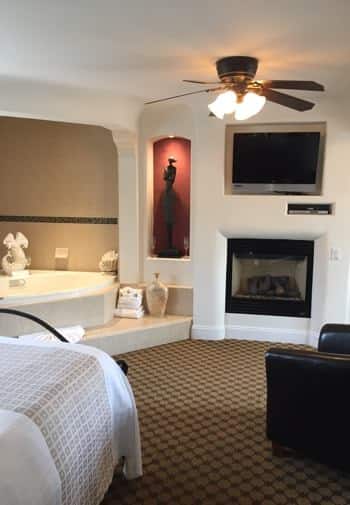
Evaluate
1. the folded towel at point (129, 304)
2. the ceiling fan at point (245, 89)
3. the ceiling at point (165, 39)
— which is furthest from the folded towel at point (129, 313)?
the ceiling fan at point (245, 89)

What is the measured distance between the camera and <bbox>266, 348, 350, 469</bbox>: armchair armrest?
7.80 ft

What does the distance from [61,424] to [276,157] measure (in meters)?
3.58

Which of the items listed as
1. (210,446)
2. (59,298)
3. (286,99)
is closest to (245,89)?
(286,99)

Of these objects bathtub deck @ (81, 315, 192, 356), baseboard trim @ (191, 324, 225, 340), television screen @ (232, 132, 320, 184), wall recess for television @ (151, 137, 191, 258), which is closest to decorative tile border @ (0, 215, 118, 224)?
wall recess for television @ (151, 137, 191, 258)

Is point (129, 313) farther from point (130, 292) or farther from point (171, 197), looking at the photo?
point (171, 197)

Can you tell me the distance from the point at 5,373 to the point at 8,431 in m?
0.47

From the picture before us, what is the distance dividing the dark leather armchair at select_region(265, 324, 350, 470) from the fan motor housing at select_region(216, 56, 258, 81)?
187 centimetres

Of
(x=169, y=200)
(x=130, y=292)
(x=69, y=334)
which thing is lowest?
(x=69, y=334)

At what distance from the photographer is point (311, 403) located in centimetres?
248

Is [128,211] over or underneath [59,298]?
over

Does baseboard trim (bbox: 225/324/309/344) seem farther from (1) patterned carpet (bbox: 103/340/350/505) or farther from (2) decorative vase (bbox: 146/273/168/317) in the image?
(2) decorative vase (bbox: 146/273/168/317)

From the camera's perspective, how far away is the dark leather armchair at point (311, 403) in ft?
7.80

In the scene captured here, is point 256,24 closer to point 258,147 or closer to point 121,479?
point 258,147

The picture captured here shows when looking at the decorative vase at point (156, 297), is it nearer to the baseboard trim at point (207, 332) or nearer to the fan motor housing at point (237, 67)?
the baseboard trim at point (207, 332)
